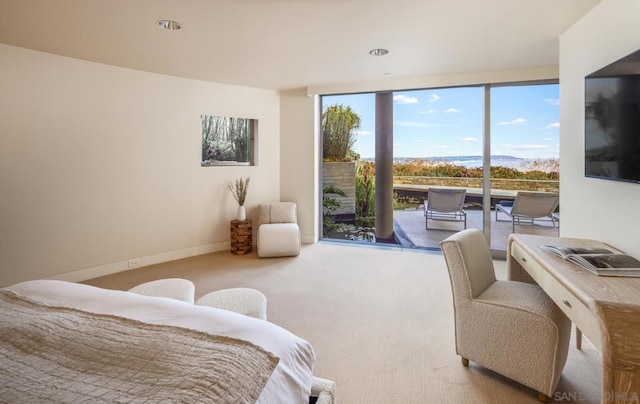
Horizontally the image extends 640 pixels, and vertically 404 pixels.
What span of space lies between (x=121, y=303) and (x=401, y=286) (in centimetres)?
270

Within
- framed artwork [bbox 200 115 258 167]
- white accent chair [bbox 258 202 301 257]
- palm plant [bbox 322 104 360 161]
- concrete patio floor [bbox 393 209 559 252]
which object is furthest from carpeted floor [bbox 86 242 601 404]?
palm plant [bbox 322 104 360 161]

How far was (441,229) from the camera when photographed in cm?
486

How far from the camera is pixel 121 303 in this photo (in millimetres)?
1393

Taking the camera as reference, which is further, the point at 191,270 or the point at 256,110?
the point at 256,110

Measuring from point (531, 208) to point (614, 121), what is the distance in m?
2.58

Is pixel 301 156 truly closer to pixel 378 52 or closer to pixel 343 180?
pixel 343 180

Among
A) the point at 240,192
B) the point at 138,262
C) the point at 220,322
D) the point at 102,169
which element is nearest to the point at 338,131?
the point at 240,192

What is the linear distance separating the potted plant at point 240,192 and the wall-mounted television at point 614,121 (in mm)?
3890

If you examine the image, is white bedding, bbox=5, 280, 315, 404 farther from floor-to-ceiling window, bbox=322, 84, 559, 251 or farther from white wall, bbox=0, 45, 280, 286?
floor-to-ceiling window, bbox=322, 84, 559, 251

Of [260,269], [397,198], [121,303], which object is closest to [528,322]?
[121,303]

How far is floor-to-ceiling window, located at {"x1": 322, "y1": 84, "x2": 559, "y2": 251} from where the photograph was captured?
4.19m

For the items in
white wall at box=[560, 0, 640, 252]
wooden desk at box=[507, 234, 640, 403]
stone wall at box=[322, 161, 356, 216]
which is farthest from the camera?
stone wall at box=[322, 161, 356, 216]

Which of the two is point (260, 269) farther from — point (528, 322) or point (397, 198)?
point (528, 322)

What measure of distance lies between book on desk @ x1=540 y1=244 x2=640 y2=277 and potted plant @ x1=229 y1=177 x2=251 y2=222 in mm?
3685
